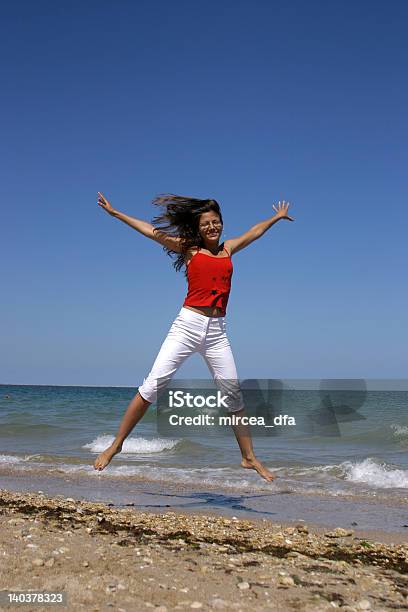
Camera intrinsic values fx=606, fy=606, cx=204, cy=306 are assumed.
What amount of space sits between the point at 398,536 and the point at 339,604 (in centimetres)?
252

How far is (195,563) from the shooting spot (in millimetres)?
3713

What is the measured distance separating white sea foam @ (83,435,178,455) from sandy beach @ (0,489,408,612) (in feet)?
28.4

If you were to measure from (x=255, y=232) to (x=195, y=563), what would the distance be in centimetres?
315

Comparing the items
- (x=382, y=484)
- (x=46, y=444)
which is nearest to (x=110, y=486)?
(x=382, y=484)

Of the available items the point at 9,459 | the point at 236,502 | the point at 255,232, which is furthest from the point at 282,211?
the point at 9,459

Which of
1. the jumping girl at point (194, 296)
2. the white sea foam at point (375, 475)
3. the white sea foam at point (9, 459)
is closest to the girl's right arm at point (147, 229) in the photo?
the jumping girl at point (194, 296)

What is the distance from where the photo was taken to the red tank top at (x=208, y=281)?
5.28 m

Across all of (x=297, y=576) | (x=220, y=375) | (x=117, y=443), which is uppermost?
(x=220, y=375)

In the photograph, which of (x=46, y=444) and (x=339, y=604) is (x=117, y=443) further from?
(x=46, y=444)

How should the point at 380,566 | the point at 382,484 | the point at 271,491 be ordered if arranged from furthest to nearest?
→ the point at 382,484 → the point at 271,491 → the point at 380,566

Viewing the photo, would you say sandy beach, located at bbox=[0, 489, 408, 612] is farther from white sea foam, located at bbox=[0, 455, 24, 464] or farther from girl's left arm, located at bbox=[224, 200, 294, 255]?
white sea foam, located at bbox=[0, 455, 24, 464]

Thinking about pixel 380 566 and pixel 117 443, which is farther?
pixel 117 443

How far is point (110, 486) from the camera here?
26.3 feet

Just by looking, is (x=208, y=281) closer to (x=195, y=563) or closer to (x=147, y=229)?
(x=147, y=229)
